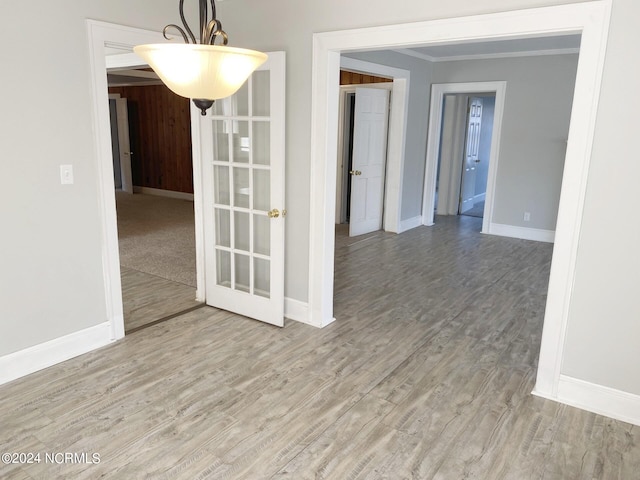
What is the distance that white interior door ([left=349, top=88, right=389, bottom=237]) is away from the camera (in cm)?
653

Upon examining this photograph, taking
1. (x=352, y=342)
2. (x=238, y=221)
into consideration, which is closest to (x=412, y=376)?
(x=352, y=342)

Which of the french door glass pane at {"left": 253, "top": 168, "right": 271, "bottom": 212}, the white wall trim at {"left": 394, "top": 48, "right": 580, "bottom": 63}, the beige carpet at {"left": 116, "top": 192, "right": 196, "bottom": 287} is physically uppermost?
the white wall trim at {"left": 394, "top": 48, "right": 580, "bottom": 63}

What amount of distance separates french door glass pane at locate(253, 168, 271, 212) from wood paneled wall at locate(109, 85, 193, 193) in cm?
623

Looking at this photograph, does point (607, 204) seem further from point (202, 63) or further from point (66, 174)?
point (66, 174)

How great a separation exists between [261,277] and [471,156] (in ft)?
21.5

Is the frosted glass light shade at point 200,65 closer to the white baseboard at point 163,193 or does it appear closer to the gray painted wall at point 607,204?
the gray painted wall at point 607,204

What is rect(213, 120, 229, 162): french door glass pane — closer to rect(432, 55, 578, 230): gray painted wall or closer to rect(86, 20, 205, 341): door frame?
rect(86, 20, 205, 341): door frame

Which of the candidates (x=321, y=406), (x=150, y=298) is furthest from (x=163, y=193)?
(x=321, y=406)

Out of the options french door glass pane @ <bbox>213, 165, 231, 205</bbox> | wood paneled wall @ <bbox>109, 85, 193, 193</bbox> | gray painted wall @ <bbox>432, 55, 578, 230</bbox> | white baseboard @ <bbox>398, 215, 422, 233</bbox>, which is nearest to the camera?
french door glass pane @ <bbox>213, 165, 231, 205</bbox>

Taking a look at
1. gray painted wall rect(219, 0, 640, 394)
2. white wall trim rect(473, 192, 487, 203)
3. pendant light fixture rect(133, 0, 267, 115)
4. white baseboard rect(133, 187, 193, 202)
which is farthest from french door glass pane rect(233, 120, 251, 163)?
white wall trim rect(473, 192, 487, 203)

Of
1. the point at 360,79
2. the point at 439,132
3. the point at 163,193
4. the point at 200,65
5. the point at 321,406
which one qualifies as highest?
the point at 360,79

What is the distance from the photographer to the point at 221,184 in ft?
12.8

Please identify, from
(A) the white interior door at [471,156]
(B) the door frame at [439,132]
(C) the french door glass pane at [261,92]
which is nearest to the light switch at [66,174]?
(C) the french door glass pane at [261,92]

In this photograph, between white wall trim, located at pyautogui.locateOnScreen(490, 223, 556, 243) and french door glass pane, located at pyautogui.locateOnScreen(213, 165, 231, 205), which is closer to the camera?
french door glass pane, located at pyautogui.locateOnScreen(213, 165, 231, 205)
